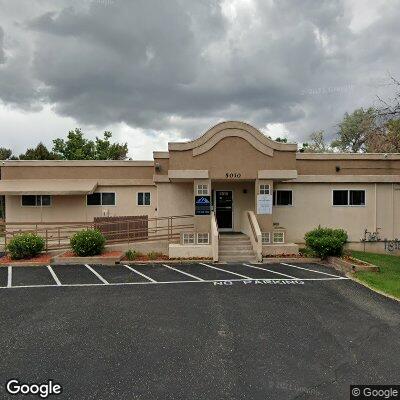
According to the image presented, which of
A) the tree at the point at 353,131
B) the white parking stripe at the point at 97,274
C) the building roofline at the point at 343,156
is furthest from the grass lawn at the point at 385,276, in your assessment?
the tree at the point at 353,131

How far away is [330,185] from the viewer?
18203mm

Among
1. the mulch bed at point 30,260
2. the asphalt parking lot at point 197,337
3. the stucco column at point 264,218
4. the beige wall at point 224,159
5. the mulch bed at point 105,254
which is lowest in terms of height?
the asphalt parking lot at point 197,337

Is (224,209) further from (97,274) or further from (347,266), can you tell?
(97,274)

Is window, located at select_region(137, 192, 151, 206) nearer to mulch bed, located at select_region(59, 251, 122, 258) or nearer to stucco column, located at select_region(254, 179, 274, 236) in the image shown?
mulch bed, located at select_region(59, 251, 122, 258)

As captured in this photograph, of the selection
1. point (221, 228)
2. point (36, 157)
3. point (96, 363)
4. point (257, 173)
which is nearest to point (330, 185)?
point (257, 173)

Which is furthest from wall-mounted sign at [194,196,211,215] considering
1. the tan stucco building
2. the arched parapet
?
the arched parapet

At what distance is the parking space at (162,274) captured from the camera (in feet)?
37.2

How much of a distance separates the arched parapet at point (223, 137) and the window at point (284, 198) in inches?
129

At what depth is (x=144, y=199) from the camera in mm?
19109

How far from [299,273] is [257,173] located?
5315 mm

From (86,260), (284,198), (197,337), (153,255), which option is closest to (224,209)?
(284,198)

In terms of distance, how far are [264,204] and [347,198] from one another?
18.6ft

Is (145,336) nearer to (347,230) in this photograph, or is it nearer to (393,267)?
(393,267)

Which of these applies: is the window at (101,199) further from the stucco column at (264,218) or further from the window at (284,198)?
the window at (284,198)
